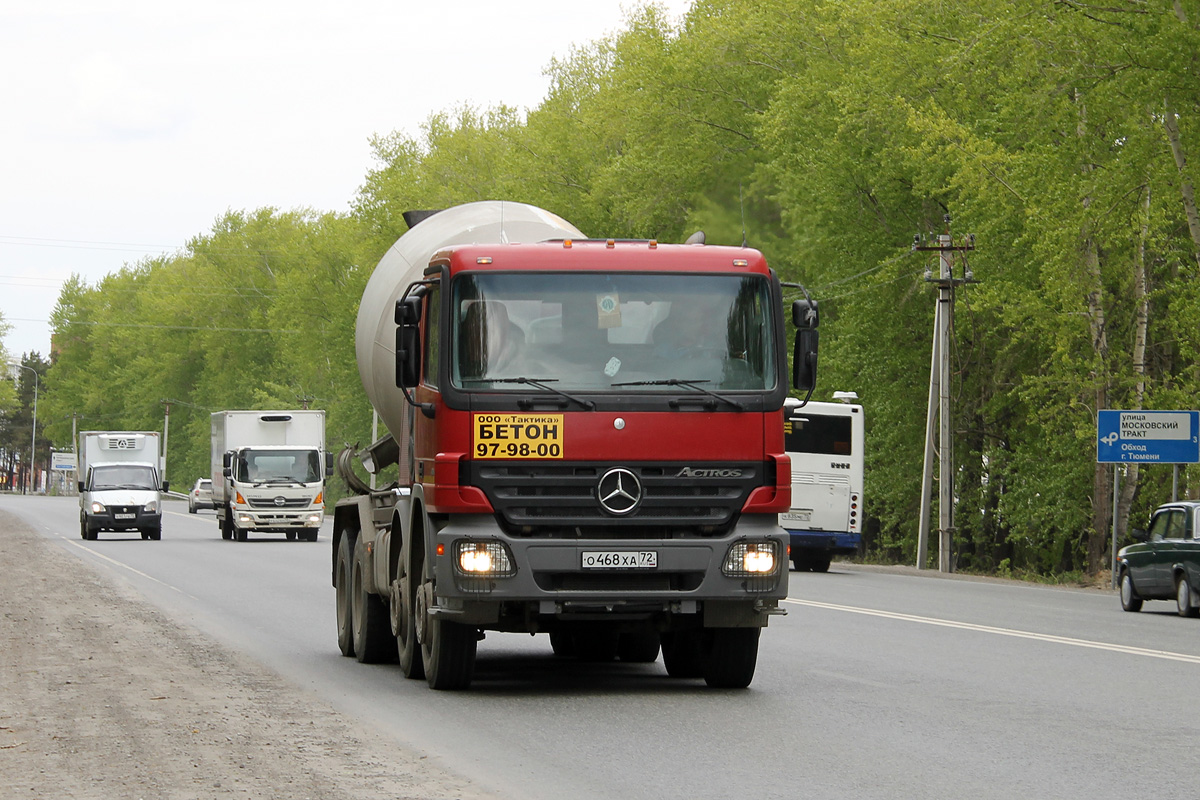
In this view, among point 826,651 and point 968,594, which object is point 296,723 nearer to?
point 826,651

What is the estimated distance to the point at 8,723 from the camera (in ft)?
35.1

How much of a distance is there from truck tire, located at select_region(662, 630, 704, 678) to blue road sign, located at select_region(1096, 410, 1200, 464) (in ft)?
63.7

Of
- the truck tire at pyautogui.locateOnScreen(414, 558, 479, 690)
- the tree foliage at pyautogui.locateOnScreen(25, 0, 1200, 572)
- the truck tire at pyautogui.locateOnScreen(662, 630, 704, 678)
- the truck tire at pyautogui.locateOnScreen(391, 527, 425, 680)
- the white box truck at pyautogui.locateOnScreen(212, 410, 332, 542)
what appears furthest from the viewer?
the white box truck at pyautogui.locateOnScreen(212, 410, 332, 542)

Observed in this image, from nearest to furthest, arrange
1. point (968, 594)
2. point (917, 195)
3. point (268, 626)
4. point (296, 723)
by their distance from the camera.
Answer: point (296, 723)
point (268, 626)
point (968, 594)
point (917, 195)

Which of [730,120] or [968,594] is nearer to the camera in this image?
[968,594]

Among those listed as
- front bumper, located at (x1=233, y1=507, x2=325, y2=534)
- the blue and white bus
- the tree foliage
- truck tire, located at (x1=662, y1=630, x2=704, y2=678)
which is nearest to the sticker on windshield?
truck tire, located at (x1=662, y1=630, x2=704, y2=678)

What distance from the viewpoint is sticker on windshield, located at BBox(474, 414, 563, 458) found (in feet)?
37.7

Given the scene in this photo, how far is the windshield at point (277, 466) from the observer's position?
4647 cm

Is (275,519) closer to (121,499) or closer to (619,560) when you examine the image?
(121,499)

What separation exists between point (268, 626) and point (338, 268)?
73958 mm

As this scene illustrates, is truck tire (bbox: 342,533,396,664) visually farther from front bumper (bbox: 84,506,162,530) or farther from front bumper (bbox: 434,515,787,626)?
front bumper (bbox: 84,506,162,530)

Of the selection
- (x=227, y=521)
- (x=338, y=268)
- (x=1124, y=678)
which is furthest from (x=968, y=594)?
(x=338, y=268)

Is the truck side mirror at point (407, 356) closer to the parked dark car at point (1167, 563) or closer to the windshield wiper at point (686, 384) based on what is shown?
the windshield wiper at point (686, 384)

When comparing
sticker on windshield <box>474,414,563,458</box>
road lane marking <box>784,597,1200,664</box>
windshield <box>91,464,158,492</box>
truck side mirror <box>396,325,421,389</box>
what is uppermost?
truck side mirror <box>396,325,421,389</box>
